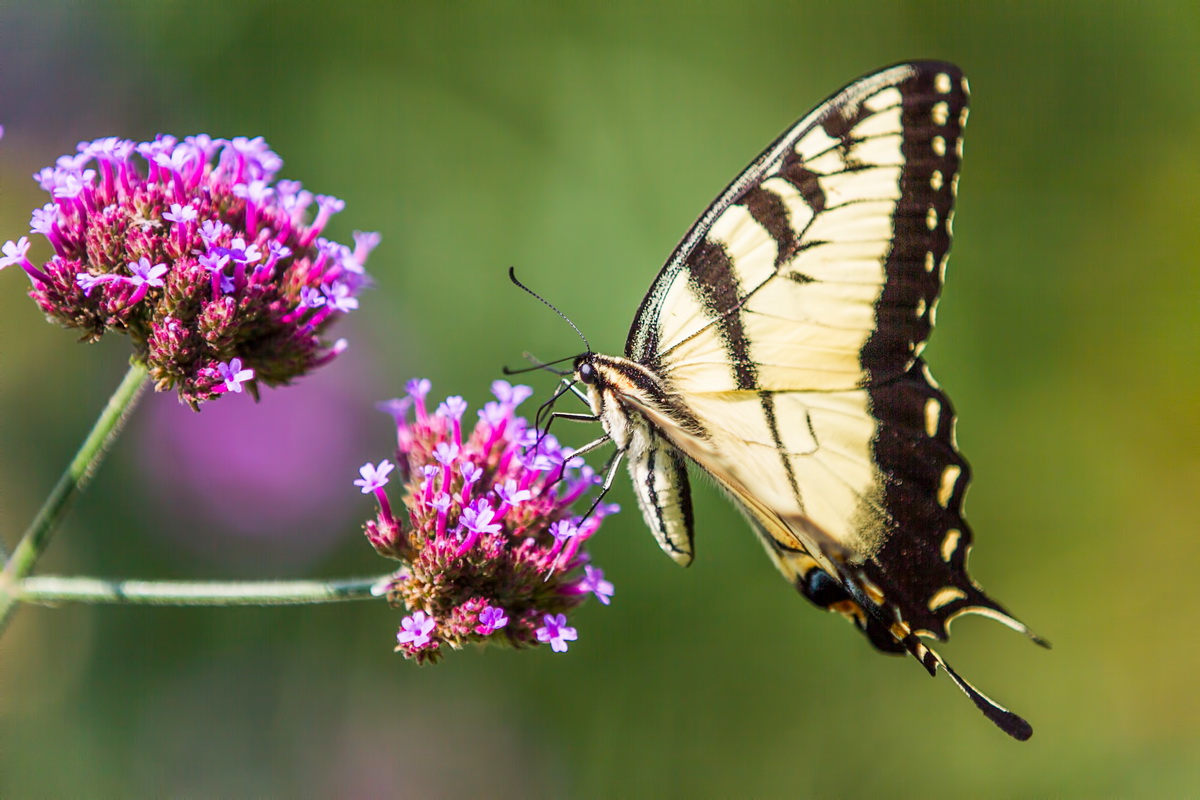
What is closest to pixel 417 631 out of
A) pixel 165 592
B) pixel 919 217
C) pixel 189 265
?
pixel 165 592

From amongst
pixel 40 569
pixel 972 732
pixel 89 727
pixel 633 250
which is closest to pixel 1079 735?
pixel 972 732

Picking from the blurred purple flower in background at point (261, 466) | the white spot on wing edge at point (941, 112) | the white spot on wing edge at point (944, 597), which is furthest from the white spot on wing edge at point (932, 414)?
the blurred purple flower in background at point (261, 466)

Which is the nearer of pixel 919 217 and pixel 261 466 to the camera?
pixel 919 217

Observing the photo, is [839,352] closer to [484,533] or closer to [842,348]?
[842,348]

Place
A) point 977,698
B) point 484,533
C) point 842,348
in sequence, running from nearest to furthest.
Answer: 1. point 484,533
2. point 977,698
3. point 842,348

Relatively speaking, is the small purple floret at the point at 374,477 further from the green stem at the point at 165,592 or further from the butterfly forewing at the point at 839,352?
the butterfly forewing at the point at 839,352

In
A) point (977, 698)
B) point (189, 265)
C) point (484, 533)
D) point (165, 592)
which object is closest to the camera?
point (165, 592)

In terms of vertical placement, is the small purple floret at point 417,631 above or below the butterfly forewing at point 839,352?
below

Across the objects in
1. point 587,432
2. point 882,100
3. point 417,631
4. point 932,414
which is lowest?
point 587,432
